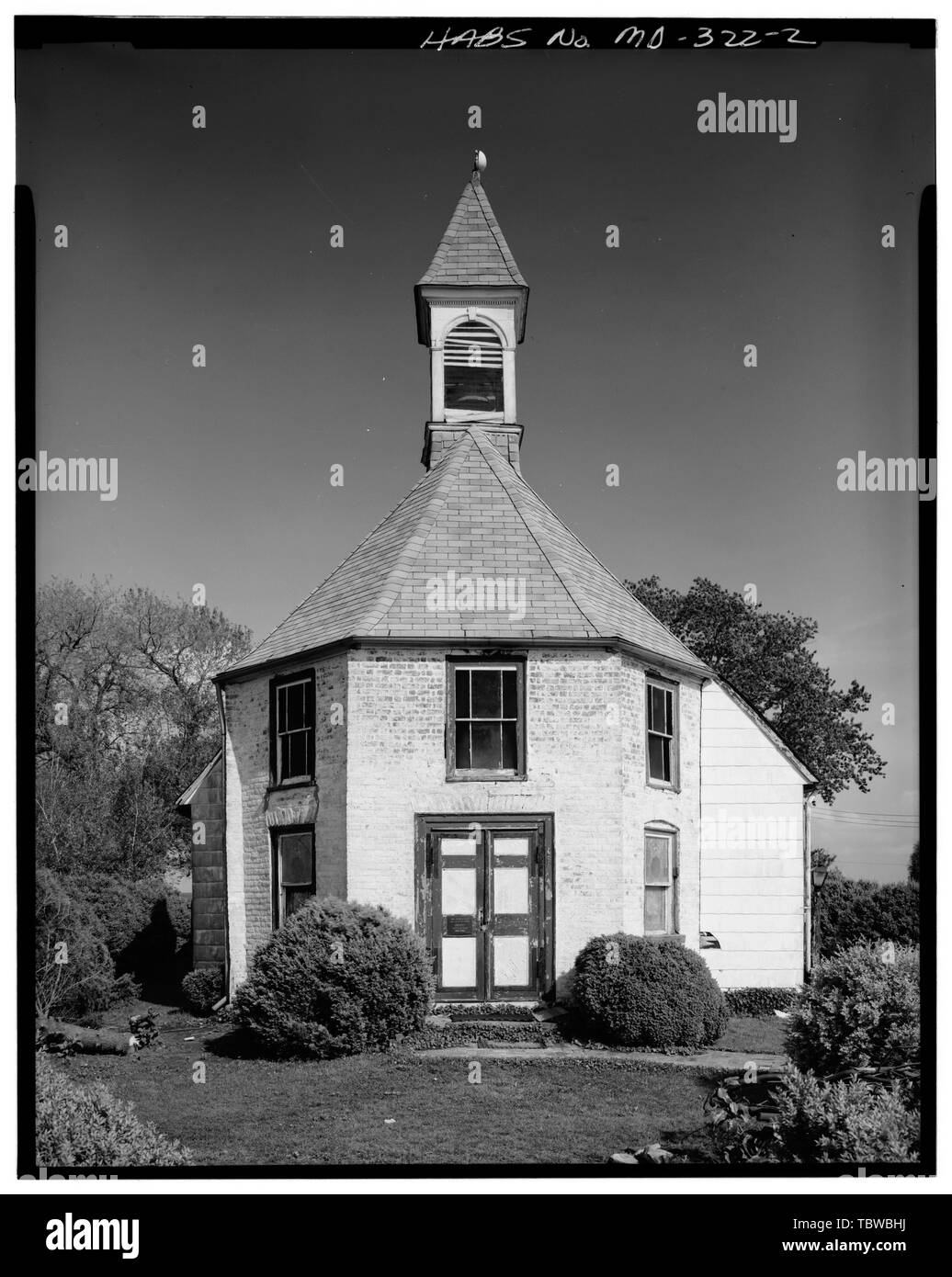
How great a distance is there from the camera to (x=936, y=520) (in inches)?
410

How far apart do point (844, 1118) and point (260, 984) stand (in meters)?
7.18

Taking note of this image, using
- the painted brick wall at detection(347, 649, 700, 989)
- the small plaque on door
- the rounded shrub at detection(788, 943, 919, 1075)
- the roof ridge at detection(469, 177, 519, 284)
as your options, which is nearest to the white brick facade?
the painted brick wall at detection(347, 649, 700, 989)

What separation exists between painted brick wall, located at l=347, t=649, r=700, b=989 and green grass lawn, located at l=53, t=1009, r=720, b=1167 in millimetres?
2639

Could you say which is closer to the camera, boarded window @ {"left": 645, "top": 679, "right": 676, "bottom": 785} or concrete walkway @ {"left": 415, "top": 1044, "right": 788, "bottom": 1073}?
concrete walkway @ {"left": 415, "top": 1044, "right": 788, "bottom": 1073}

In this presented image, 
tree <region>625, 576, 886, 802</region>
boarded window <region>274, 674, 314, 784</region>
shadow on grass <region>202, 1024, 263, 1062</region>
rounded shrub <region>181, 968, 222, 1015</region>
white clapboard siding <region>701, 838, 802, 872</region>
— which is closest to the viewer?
shadow on grass <region>202, 1024, 263, 1062</region>

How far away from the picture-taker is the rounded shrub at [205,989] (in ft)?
58.9

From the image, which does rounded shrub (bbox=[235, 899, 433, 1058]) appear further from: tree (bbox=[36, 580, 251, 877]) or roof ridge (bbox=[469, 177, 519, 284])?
tree (bbox=[36, 580, 251, 877])

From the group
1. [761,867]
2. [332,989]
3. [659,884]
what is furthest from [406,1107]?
[761,867]

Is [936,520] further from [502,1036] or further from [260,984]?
[260,984]

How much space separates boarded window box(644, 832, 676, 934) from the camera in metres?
16.7

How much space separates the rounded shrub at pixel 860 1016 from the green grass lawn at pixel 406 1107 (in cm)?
133

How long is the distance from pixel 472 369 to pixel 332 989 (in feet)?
36.9

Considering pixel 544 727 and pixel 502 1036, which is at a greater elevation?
pixel 544 727

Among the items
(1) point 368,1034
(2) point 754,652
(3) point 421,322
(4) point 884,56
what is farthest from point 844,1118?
(2) point 754,652
